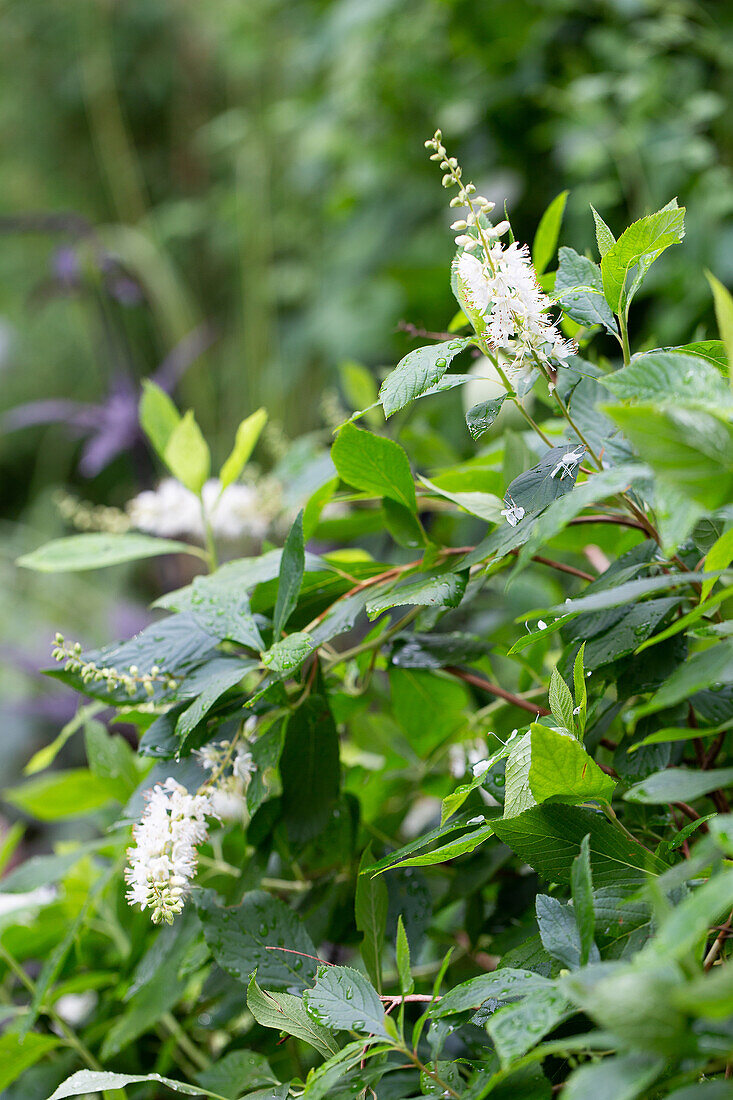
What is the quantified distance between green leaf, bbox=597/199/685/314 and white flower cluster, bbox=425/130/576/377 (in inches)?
0.8

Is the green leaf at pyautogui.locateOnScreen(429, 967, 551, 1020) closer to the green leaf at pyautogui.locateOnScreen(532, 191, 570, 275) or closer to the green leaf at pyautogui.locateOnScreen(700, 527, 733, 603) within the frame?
the green leaf at pyautogui.locateOnScreen(700, 527, 733, 603)

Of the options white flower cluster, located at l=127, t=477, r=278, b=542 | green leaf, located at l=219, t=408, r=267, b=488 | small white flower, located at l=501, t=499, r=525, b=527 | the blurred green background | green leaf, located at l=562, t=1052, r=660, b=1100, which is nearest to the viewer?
green leaf, located at l=562, t=1052, r=660, b=1100

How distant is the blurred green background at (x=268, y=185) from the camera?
0.90 metres

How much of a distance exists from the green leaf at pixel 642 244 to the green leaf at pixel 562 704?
11 cm

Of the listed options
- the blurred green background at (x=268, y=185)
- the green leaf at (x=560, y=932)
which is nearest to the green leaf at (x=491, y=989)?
the green leaf at (x=560, y=932)

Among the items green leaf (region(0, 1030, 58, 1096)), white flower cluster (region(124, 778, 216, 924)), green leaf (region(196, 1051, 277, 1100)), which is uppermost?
white flower cluster (region(124, 778, 216, 924))

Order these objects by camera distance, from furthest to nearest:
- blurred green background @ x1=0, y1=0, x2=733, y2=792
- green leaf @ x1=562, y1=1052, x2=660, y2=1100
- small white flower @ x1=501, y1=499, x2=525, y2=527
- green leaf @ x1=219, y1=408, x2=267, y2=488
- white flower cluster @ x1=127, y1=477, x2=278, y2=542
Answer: blurred green background @ x1=0, y1=0, x2=733, y2=792 → white flower cluster @ x1=127, y1=477, x2=278, y2=542 → green leaf @ x1=219, y1=408, x2=267, y2=488 → small white flower @ x1=501, y1=499, x2=525, y2=527 → green leaf @ x1=562, y1=1052, x2=660, y2=1100

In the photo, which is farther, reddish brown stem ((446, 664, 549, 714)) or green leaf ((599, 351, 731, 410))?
reddish brown stem ((446, 664, 549, 714))

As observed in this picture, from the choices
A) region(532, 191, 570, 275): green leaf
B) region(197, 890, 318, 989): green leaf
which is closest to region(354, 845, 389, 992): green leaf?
region(197, 890, 318, 989): green leaf

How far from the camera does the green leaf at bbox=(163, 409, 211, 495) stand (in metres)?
0.36

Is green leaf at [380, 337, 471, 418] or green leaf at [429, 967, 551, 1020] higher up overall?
green leaf at [380, 337, 471, 418]

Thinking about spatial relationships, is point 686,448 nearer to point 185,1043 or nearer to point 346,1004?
point 346,1004

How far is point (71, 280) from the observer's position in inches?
31.2

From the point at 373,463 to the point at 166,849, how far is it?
0.13m
